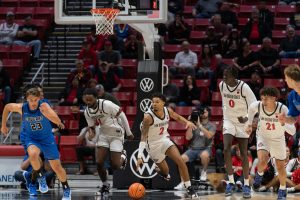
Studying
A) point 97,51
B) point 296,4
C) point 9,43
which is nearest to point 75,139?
point 97,51

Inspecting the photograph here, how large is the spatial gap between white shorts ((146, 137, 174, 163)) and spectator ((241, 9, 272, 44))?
26.9 ft

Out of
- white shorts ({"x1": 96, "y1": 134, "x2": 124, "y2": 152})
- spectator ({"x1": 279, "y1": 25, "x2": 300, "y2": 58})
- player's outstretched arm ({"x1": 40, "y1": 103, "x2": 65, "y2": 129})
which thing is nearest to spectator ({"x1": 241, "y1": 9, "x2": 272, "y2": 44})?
spectator ({"x1": 279, "y1": 25, "x2": 300, "y2": 58})

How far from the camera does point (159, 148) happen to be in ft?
53.0

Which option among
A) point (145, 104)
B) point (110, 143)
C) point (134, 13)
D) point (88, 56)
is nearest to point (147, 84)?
point (145, 104)

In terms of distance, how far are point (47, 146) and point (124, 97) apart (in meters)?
7.62

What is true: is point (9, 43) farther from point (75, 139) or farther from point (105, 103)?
point (105, 103)

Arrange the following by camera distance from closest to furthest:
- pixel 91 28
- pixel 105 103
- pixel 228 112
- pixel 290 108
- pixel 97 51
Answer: pixel 290 108
pixel 228 112
pixel 105 103
pixel 97 51
pixel 91 28

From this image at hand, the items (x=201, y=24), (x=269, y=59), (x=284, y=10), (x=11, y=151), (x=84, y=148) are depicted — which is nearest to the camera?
(x=11, y=151)

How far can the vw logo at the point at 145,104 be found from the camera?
18.0 metres

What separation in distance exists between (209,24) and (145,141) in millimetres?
9352

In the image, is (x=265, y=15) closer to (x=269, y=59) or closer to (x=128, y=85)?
(x=269, y=59)

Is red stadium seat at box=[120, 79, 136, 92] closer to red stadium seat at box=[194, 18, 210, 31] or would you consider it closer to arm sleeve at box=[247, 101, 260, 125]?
red stadium seat at box=[194, 18, 210, 31]

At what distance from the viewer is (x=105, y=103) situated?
1669 cm

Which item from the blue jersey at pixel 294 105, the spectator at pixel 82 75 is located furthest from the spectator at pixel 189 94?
the blue jersey at pixel 294 105
